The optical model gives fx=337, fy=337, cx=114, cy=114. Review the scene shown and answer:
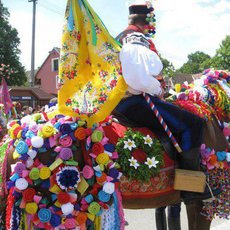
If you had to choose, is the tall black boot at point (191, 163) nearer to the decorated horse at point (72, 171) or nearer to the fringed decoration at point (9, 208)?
the decorated horse at point (72, 171)

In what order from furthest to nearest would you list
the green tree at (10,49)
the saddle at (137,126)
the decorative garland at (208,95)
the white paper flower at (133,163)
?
the green tree at (10,49), the decorative garland at (208,95), the saddle at (137,126), the white paper flower at (133,163)

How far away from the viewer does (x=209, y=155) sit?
303 cm

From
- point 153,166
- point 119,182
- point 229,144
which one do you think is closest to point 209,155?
point 229,144

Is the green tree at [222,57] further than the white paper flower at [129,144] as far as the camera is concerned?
Yes

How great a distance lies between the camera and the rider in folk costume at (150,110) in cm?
268

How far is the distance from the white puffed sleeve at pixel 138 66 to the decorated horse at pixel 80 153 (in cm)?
7

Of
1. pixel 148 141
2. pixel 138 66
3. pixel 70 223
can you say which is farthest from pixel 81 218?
pixel 138 66

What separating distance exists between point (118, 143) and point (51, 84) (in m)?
38.1

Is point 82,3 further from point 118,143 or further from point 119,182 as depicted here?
point 119,182

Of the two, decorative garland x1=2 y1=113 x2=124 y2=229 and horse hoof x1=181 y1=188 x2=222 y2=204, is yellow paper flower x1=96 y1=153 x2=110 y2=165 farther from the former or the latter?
horse hoof x1=181 y1=188 x2=222 y2=204

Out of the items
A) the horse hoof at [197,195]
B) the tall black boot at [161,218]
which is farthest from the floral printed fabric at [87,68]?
the tall black boot at [161,218]

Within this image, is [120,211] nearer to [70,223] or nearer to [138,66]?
[70,223]

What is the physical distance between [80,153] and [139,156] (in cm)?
49

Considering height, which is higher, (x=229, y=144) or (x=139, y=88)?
(x=139, y=88)
